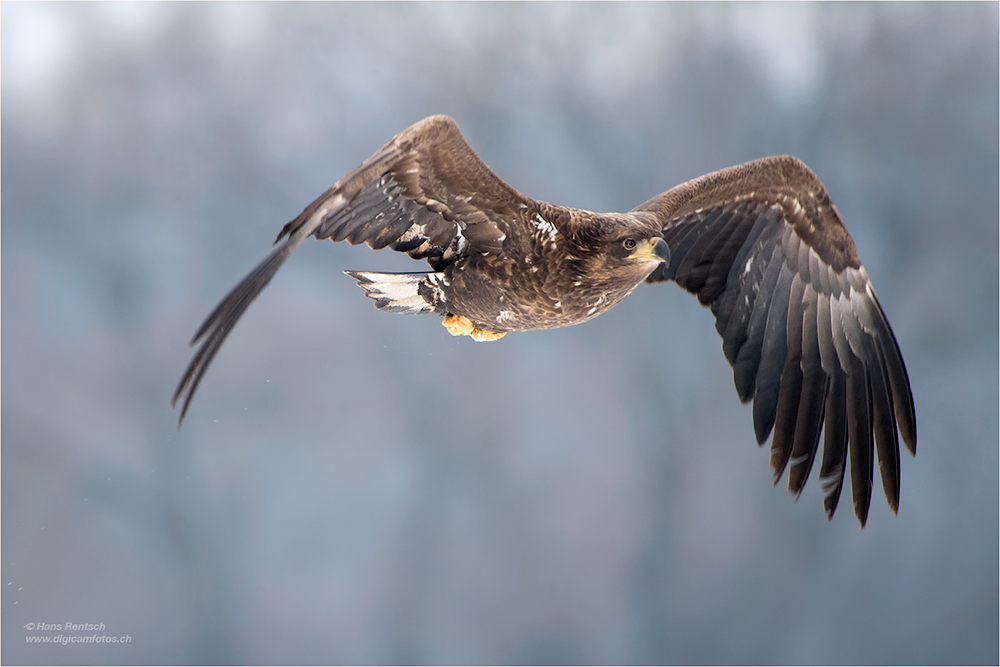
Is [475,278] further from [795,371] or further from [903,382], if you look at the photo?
[903,382]

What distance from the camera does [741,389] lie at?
160 inches

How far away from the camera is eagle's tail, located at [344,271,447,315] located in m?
3.48

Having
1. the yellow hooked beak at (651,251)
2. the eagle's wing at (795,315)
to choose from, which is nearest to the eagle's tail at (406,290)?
the yellow hooked beak at (651,251)

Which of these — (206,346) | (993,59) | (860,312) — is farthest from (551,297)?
(993,59)

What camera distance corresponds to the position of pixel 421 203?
3.24m

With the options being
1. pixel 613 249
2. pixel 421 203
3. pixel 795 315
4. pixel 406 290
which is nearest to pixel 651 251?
pixel 613 249

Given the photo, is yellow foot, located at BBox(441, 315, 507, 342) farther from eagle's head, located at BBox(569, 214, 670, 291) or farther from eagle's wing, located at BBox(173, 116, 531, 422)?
eagle's head, located at BBox(569, 214, 670, 291)

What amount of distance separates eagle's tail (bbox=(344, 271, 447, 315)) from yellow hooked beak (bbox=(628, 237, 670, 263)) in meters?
0.84

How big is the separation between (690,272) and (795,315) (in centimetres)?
57

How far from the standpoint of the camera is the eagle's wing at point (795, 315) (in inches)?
152

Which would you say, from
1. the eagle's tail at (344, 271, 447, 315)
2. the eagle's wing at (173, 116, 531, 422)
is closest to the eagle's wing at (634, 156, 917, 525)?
the eagle's wing at (173, 116, 531, 422)

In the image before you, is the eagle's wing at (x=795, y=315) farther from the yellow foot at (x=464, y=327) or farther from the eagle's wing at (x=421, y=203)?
the eagle's wing at (x=421, y=203)

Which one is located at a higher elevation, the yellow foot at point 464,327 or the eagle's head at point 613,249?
the eagle's head at point 613,249

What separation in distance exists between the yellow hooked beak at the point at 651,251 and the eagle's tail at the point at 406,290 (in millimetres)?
841
